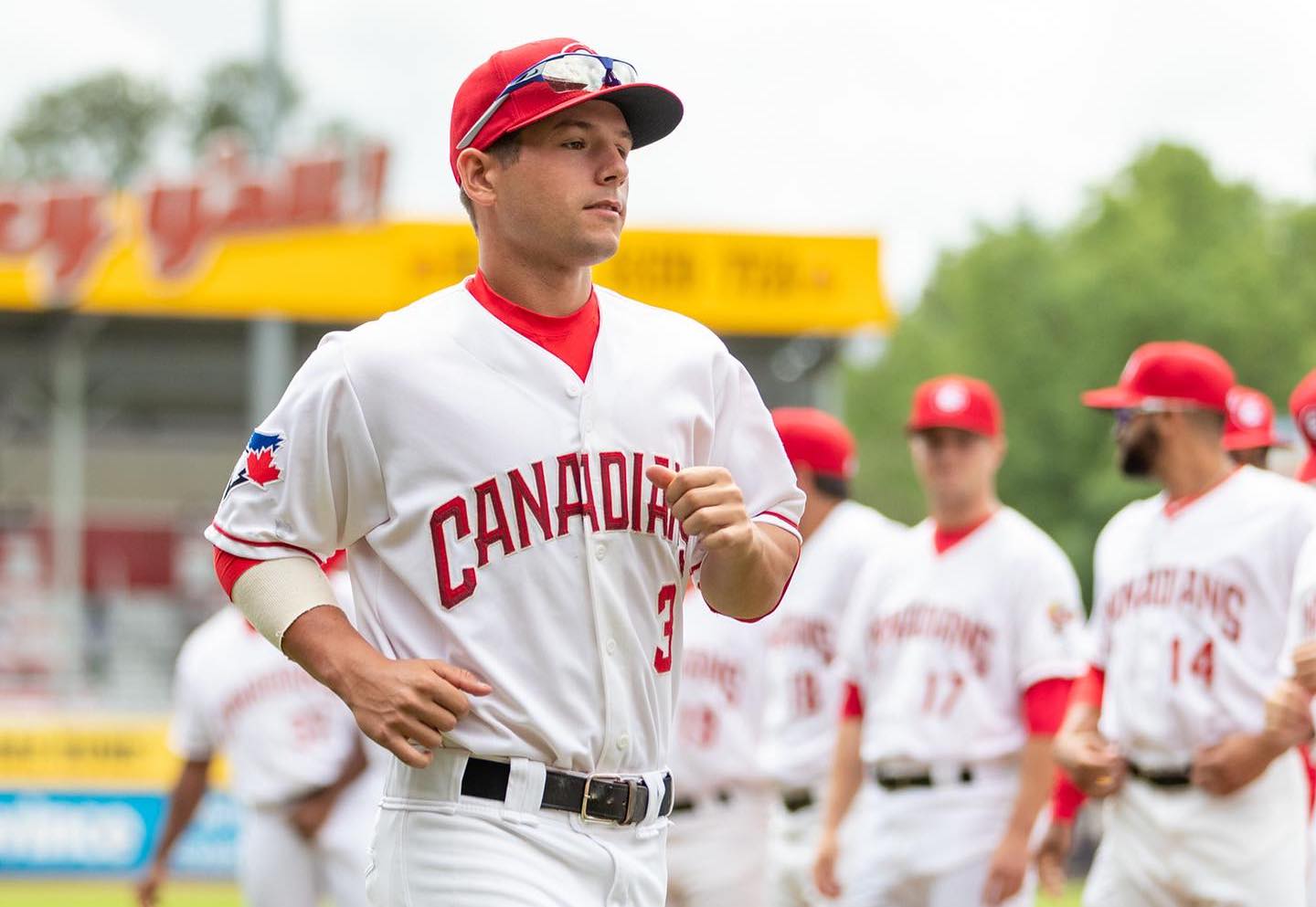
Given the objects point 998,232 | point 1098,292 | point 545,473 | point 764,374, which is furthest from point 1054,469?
point 545,473

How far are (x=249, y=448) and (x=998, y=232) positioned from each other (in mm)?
45544

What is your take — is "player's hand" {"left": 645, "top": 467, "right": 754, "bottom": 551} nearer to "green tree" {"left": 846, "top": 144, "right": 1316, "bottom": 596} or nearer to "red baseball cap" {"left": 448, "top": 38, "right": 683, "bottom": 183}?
"red baseball cap" {"left": 448, "top": 38, "right": 683, "bottom": 183}

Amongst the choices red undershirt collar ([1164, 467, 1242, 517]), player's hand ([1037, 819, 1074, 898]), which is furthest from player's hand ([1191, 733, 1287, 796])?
player's hand ([1037, 819, 1074, 898])

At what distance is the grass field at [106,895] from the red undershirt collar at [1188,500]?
9157mm

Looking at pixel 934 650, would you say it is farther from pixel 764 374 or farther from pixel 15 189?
pixel 764 374

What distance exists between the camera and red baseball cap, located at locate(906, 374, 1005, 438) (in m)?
7.39

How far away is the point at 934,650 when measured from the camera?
A: 7.09 meters

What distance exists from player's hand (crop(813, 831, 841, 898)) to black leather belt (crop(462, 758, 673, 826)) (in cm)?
380

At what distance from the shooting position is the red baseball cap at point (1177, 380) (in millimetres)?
6273

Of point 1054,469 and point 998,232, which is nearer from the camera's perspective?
point 1054,469

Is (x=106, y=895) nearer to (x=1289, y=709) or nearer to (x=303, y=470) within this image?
(x=1289, y=709)

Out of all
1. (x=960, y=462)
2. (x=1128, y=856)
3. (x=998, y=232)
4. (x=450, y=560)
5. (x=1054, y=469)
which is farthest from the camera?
(x=998, y=232)

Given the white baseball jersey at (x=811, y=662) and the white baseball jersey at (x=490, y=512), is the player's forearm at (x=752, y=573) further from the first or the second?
the white baseball jersey at (x=811, y=662)

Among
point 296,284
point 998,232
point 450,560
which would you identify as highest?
point 998,232
